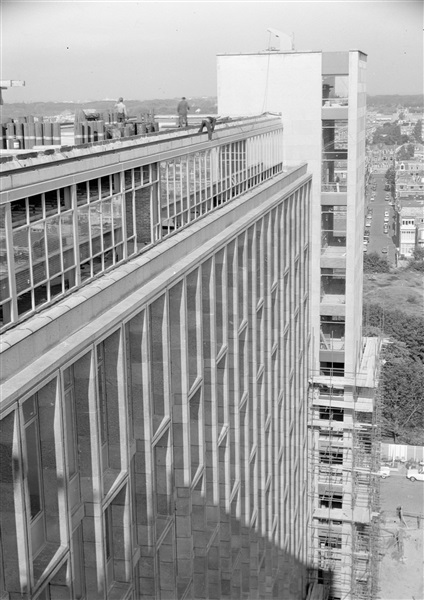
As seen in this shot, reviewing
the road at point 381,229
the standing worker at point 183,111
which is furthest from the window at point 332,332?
the road at point 381,229

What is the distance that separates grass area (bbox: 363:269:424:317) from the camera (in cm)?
10106

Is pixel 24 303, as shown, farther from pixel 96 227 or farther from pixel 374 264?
pixel 374 264

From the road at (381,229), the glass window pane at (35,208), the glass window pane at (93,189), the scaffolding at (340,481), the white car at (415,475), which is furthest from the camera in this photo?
the road at (381,229)

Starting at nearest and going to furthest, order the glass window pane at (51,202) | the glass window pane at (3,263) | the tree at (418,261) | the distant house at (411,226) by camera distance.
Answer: the glass window pane at (3,263) → the glass window pane at (51,202) → the distant house at (411,226) → the tree at (418,261)

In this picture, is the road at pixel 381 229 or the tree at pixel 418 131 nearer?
the tree at pixel 418 131

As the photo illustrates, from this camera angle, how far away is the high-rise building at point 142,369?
11.8m

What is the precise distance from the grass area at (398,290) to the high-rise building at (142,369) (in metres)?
73.0

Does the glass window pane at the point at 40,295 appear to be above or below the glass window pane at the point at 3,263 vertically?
below

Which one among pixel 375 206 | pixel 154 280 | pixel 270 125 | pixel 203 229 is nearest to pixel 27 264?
pixel 154 280

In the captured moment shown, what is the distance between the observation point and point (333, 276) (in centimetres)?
3912

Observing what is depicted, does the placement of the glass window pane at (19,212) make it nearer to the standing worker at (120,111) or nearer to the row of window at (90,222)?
the row of window at (90,222)

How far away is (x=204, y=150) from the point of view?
2286 cm

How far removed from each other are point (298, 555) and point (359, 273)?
1457 cm

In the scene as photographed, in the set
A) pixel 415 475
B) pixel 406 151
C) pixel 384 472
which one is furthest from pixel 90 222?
pixel 406 151
